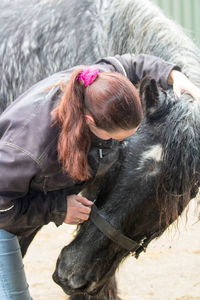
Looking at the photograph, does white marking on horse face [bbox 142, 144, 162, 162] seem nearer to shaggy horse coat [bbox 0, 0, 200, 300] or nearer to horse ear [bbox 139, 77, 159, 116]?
shaggy horse coat [bbox 0, 0, 200, 300]

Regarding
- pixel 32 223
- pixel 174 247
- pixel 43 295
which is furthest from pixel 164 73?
pixel 174 247

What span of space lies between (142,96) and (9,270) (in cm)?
95

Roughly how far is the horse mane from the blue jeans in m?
0.68

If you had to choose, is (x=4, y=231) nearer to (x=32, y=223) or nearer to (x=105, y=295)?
(x=32, y=223)

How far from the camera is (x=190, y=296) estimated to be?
3.69m

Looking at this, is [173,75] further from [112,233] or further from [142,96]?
[112,233]

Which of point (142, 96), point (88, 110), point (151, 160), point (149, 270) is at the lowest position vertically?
point (149, 270)

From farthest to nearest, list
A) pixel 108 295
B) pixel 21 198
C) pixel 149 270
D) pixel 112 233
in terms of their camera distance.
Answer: pixel 149 270 < pixel 108 295 < pixel 112 233 < pixel 21 198

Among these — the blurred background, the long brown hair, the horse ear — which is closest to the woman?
the long brown hair

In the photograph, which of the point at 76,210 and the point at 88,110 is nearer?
the point at 88,110

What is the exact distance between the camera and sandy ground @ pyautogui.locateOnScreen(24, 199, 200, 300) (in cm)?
377

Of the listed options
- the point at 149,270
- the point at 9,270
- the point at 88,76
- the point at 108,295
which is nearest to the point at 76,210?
the point at 9,270

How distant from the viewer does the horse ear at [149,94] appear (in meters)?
2.22

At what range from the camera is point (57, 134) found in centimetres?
200
